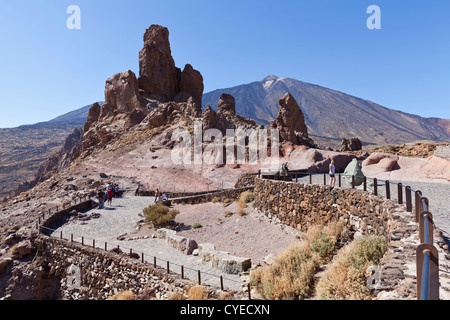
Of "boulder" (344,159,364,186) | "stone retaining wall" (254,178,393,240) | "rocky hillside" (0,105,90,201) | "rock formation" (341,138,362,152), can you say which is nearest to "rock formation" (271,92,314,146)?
"rock formation" (341,138,362,152)

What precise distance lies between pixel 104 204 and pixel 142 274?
17535mm

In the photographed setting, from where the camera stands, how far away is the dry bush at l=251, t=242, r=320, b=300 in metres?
7.24

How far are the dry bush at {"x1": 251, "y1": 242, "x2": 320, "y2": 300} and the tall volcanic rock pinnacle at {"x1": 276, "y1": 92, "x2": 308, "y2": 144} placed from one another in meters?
22.2

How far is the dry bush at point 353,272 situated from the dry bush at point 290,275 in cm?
85

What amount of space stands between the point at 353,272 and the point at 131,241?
44.8ft

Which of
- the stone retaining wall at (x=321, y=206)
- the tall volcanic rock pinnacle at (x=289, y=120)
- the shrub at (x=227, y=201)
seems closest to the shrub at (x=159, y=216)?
the shrub at (x=227, y=201)

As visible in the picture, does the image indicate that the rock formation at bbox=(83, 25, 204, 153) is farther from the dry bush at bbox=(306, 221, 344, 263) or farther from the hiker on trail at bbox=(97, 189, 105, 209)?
the dry bush at bbox=(306, 221, 344, 263)

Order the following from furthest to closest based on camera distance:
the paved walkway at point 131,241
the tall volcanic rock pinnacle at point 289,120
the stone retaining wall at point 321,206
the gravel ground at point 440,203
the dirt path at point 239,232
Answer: the tall volcanic rock pinnacle at point 289,120 → the dirt path at point 239,232 → the paved walkway at point 131,241 → the stone retaining wall at point 321,206 → the gravel ground at point 440,203

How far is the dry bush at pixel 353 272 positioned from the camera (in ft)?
17.6

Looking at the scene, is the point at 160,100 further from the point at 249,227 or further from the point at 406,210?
the point at 406,210

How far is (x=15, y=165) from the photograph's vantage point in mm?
106500

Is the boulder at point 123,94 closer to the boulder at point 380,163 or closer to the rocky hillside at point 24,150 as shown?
the rocky hillside at point 24,150
